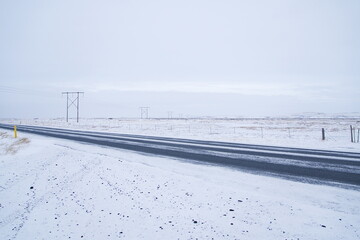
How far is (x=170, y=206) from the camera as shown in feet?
17.2

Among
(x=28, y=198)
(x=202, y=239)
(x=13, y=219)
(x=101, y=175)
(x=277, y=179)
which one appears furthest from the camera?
(x=101, y=175)

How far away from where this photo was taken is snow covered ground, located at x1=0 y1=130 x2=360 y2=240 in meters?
4.21

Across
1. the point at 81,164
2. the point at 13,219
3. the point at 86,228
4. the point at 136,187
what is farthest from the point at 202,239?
the point at 81,164

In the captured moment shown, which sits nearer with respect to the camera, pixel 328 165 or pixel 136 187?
pixel 136 187

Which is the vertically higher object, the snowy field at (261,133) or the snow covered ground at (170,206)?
the snowy field at (261,133)

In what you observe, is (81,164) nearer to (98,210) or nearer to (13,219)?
(13,219)

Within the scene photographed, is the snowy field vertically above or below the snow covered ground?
above

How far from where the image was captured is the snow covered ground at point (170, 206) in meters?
4.21

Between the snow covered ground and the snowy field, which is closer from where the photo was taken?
the snow covered ground

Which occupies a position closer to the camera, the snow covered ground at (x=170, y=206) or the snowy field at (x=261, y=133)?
the snow covered ground at (x=170, y=206)

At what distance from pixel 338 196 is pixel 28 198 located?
337 inches

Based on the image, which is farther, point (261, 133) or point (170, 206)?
point (261, 133)

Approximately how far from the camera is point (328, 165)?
8.97 m

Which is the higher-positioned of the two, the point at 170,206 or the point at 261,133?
the point at 261,133
